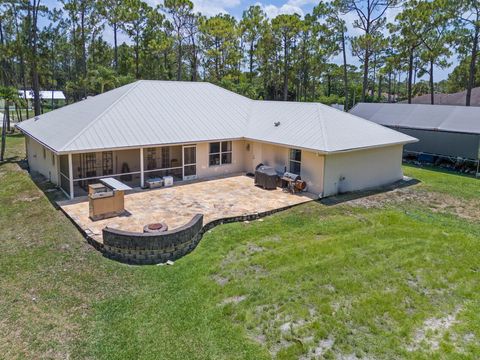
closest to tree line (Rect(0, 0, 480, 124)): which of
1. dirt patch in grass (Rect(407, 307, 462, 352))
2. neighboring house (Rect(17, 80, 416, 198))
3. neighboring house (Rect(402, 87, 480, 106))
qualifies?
neighboring house (Rect(402, 87, 480, 106))

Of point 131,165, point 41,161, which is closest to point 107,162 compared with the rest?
point 131,165

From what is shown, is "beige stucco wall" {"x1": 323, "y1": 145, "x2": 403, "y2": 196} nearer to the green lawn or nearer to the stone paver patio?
the stone paver patio

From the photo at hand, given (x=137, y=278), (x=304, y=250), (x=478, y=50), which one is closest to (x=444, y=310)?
(x=304, y=250)

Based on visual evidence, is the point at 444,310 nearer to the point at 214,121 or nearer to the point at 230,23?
the point at 214,121

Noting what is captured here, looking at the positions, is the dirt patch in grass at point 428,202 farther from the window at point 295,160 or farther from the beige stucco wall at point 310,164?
the window at point 295,160

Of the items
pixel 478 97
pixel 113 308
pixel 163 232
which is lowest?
pixel 113 308

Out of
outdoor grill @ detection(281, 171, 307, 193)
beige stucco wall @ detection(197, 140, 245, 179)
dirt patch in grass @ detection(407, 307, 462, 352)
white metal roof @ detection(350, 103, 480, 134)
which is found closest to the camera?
dirt patch in grass @ detection(407, 307, 462, 352)

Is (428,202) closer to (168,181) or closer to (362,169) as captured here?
(362,169)
